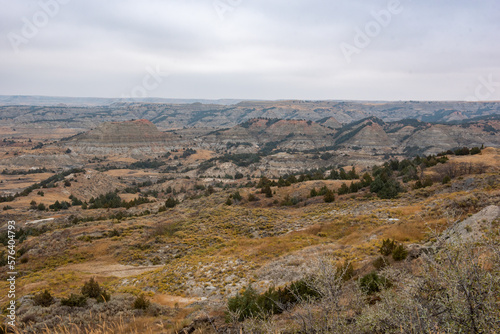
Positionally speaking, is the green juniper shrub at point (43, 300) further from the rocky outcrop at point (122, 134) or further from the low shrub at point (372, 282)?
the rocky outcrop at point (122, 134)

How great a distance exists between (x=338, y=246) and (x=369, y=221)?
5060mm

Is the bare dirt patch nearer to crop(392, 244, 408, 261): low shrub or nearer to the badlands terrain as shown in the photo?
the badlands terrain

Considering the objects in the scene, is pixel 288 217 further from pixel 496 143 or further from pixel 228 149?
pixel 496 143

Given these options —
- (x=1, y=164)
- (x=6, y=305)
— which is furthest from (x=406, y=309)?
(x=1, y=164)

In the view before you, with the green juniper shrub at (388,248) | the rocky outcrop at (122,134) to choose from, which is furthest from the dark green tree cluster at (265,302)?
the rocky outcrop at (122,134)

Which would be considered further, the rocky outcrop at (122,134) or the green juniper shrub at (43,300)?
the rocky outcrop at (122,134)

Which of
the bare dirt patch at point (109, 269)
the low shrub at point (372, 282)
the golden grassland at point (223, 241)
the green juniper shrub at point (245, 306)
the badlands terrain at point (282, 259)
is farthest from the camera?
the bare dirt patch at point (109, 269)

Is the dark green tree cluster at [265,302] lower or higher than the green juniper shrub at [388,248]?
lower

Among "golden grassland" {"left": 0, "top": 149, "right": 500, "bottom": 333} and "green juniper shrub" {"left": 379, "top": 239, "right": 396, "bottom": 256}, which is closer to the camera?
"green juniper shrub" {"left": 379, "top": 239, "right": 396, "bottom": 256}

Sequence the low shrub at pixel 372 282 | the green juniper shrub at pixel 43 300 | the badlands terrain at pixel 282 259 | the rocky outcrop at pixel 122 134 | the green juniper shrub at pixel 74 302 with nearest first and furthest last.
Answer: the badlands terrain at pixel 282 259 → the low shrub at pixel 372 282 → the green juniper shrub at pixel 74 302 → the green juniper shrub at pixel 43 300 → the rocky outcrop at pixel 122 134

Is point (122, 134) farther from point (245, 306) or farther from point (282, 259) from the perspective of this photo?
point (245, 306)

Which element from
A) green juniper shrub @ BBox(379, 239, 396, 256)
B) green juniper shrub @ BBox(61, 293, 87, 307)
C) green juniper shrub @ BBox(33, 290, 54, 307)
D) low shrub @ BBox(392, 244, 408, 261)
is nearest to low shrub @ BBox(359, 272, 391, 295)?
low shrub @ BBox(392, 244, 408, 261)

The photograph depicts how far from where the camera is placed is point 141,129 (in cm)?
14050

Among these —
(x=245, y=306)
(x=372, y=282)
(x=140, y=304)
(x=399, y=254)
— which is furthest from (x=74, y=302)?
(x=399, y=254)
